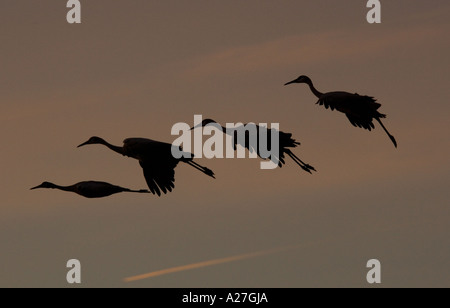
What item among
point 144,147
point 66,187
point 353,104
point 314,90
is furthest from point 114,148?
point 353,104

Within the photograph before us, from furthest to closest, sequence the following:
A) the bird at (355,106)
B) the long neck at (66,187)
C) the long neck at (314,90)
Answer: the long neck at (314,90) → the long neck at (66,187) → the bird at (355,106)

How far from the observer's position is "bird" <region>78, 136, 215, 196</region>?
56031 millimetres

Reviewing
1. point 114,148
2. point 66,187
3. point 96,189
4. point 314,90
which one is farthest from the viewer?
point 314,90

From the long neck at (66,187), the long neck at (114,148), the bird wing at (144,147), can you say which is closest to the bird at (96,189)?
the long neck at (66,187)

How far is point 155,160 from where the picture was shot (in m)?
56.3

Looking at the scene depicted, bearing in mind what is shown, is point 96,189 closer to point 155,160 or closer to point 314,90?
point 155,160

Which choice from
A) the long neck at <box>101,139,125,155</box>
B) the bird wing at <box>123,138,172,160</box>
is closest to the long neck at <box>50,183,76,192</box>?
the long neck at <box>101,139,125,155</box>

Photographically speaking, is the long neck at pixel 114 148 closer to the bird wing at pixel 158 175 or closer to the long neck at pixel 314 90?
the bird wing at pixel 158 175

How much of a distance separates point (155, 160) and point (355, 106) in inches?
265

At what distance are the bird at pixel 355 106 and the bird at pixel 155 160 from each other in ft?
16.2

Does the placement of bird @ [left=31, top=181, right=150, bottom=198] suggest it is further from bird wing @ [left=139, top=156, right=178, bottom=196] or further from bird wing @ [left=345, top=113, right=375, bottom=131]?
bird wing @ [left=345, top=113, right=375, bottom=131]

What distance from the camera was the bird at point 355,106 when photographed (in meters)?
55.8

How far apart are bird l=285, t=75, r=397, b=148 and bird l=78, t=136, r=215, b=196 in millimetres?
4932
